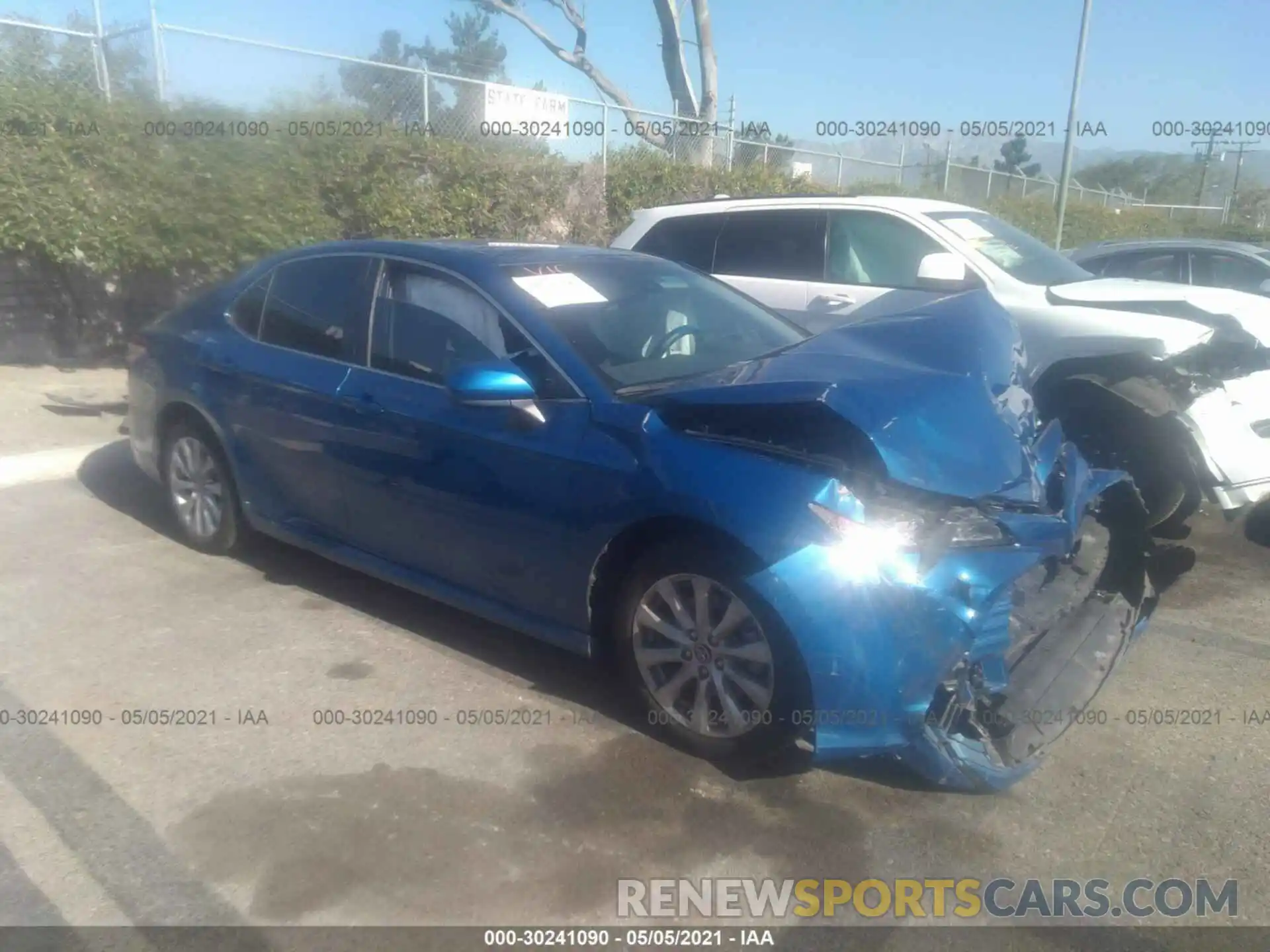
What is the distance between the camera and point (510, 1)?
2566 centimetres

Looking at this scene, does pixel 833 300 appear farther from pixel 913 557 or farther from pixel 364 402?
pixel 913 557

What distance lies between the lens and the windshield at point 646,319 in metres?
3.79

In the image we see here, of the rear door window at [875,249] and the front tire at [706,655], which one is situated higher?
the rear door window at [875,249]

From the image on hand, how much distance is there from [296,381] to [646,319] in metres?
1.59

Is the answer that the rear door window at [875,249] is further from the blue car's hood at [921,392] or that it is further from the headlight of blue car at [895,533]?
the headlight of blue car at [895,533]

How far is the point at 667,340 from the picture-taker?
4047 mm

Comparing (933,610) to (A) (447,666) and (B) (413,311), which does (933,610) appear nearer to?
(A) (447,666)

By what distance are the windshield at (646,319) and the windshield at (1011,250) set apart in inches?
108

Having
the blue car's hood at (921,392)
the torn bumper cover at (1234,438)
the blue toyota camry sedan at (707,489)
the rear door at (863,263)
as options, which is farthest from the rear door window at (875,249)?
the blue car's hood at (921,392)

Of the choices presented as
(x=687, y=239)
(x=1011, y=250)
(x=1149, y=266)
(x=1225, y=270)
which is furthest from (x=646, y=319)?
(x=1225, y=270)

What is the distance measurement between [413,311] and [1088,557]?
2790 millimetres

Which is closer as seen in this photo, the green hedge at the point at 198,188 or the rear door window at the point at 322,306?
the rear door window at the point at 322,306

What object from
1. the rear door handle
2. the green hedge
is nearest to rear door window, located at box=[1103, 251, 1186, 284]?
the green hedge

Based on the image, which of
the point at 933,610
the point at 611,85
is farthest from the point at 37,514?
the point at 611,85
